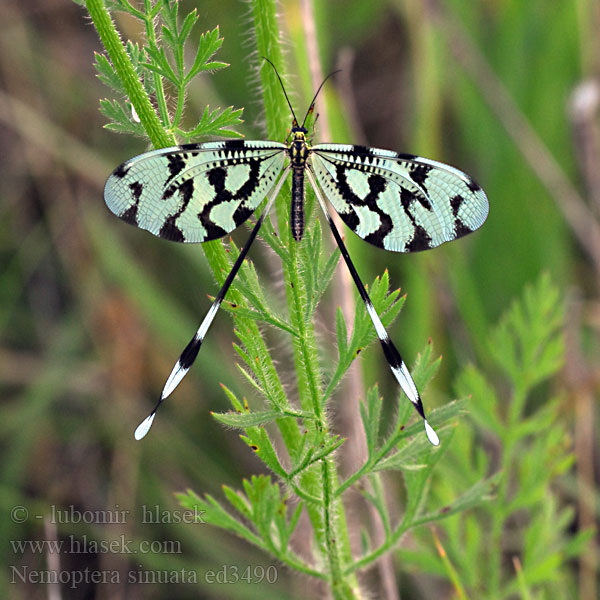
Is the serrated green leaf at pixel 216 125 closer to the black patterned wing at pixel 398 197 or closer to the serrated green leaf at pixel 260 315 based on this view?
the black patterned wing at pixel 398 197

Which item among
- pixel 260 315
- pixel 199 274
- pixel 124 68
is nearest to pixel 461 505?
pixel 260 315

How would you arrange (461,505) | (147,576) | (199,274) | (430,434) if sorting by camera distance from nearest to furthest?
(430,434) < (461,505) < (147,576) < (199,274)

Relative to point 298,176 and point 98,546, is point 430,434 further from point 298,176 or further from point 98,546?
point 98,546

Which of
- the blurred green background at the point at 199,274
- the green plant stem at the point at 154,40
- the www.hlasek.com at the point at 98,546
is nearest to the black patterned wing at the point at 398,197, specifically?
the green plant stem at the point at 154,40

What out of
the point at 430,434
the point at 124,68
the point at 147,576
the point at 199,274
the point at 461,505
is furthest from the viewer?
the point at 199,274

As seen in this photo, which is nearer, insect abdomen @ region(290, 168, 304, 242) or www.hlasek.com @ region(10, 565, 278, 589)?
insect abdomen @ region(290, 168, 304, 242)

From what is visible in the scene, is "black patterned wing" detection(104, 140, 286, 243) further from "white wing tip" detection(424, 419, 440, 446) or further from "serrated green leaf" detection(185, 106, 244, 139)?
"white wing tip" detection(424, 419, 440, 446)

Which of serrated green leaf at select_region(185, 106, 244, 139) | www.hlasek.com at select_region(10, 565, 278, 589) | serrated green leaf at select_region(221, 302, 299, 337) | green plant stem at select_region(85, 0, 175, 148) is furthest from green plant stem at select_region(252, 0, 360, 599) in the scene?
www.hlasek.com at select_region(10, 565, 278, 589)
